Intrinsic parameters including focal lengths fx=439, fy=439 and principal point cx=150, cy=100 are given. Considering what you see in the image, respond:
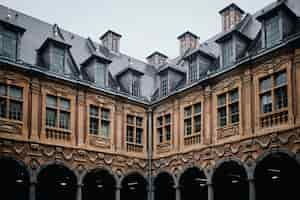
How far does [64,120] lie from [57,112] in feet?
1.67

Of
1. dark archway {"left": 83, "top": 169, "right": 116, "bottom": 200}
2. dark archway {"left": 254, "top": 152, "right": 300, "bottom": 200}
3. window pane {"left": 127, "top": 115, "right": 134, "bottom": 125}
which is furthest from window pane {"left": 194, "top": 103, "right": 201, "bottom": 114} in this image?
dark archway {"left": 83, "top": 169, "right": 116, "bottom": 200}

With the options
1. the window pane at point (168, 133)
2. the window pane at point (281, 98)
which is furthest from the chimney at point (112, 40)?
the window pane at point (281, 98)

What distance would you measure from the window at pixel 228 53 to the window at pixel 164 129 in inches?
154

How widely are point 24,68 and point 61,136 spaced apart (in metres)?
3.05

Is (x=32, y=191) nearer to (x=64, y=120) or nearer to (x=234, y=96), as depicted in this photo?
(x=64, y=120)

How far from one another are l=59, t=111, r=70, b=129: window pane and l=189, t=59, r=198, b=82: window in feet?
18.1

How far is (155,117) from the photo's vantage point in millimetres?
20656

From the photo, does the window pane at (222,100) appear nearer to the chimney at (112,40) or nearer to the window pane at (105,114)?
the window pane at (105,114)

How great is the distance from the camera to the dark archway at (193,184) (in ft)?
60.7

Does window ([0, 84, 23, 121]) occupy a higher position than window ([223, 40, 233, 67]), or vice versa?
window ([223, 40, 233, 67])

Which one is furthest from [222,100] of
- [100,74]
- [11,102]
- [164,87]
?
[11,102]

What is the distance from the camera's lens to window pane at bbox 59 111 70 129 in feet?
58.4

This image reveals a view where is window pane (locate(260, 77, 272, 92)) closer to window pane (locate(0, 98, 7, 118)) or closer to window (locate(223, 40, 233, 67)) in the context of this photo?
window (locate(223, 40, 233, 67))

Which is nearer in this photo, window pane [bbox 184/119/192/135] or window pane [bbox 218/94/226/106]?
window pane [bbox 218/94/226/106]
